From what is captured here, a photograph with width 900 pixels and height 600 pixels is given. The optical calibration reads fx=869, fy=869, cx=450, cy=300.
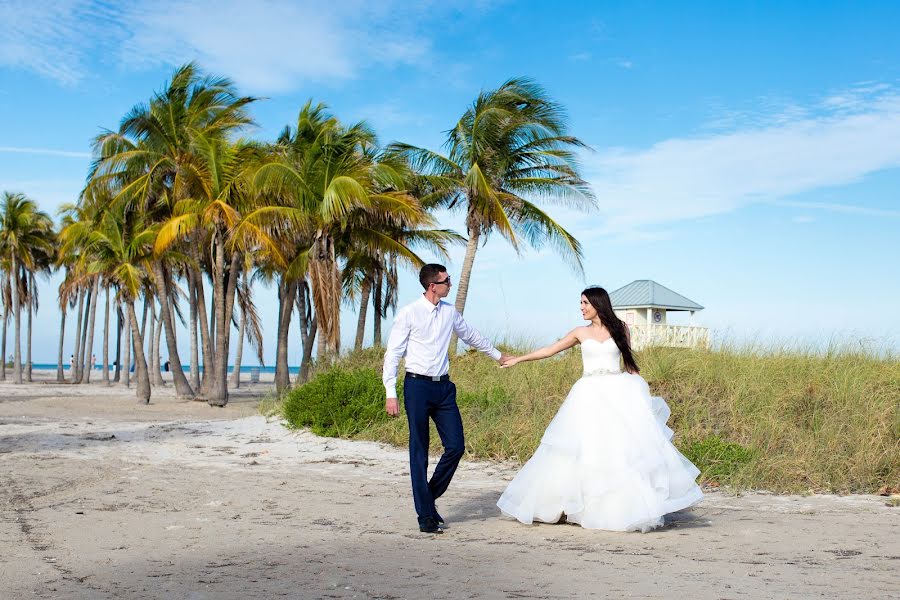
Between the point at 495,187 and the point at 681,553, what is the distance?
21.4m

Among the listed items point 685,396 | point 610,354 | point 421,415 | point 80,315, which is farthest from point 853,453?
point 80,315

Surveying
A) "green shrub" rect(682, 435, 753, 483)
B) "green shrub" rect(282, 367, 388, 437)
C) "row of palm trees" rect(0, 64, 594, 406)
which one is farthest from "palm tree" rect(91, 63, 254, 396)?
"green shrub" rect(682, 435, 753, 483)

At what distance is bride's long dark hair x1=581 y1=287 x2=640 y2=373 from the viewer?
723 centimetres

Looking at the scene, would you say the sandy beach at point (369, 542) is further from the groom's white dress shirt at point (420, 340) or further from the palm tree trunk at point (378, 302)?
the palm tree trunk at point (378, 302)

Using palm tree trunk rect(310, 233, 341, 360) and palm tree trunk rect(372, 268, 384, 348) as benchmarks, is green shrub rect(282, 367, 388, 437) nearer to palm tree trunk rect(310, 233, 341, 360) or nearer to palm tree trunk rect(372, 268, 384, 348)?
palm tree trunk rect(310, 233, 341, 360)

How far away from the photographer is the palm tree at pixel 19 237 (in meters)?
45.6

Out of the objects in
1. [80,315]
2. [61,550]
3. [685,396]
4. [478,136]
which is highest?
[478,136]

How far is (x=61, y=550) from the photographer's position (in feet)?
21.0

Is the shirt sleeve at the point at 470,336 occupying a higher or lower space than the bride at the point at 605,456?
higher

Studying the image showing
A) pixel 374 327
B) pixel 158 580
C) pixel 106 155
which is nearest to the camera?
pixel 158 580

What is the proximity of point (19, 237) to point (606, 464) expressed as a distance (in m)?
45.9

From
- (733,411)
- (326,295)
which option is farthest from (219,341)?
(733,411)

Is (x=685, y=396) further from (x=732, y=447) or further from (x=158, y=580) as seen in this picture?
(x=158, y=580)

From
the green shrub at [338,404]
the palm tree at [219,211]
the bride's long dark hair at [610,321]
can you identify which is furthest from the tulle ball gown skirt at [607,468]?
the palm tree at [219,211]
